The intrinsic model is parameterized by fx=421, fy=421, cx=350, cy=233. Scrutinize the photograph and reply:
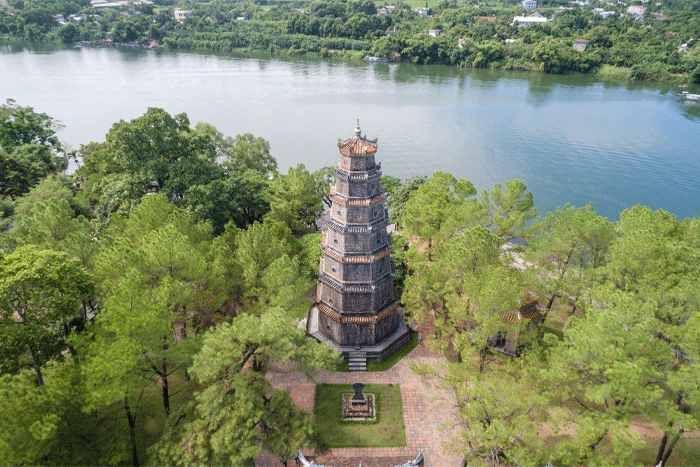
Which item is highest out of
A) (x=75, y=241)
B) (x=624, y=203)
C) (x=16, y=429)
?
(x=75, y=241)

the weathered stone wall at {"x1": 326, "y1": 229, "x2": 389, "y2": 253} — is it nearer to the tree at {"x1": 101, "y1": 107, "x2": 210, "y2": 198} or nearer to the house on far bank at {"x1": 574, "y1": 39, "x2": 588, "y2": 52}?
the tree at {"x1": 101, "y1": 107, "x2": 210, "y2": 198}

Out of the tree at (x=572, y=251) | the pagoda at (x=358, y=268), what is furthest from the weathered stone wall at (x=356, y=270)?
the tree at (x=572, y=251)

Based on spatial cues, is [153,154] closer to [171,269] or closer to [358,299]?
[171,269]

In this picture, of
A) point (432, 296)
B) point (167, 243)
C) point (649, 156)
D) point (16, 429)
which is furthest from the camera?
point (649, 156)

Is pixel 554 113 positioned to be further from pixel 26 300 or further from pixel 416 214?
pixel 26 300

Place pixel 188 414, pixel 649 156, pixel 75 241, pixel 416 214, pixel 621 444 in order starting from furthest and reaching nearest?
pixel 649 156 < pixel 416 214 < pixel 75 241 < pixel 188 414 < pixel 621 444

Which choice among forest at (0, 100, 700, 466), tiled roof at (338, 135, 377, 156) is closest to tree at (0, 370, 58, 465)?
forest at (0, 100, 700, 466)

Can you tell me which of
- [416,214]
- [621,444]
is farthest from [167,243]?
[621,444]

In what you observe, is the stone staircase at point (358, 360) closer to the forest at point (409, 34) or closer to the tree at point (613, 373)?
the tree at point (613, 373)
